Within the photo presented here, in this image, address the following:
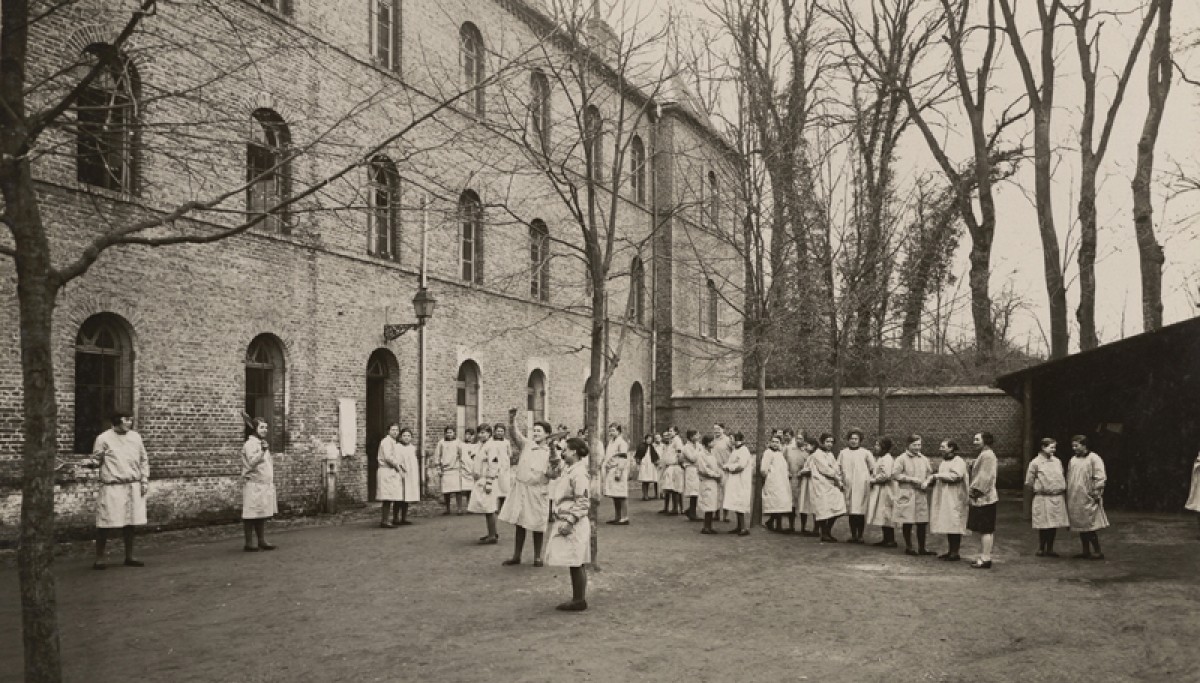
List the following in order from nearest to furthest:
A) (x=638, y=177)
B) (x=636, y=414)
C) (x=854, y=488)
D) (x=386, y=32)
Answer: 1. (x=854, y=488)
2. (x=386, y=32)
3. (x=636, y=414)
4. (x=638, y=177)

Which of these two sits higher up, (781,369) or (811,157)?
(811,157)

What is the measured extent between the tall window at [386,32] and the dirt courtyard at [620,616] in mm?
11100

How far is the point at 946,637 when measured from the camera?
788cm

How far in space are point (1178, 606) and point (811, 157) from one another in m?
13.2

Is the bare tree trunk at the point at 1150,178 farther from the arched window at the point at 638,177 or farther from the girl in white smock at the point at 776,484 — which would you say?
the arched window at the point at 638,177

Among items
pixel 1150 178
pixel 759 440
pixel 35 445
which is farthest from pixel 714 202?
pixel 1150 178

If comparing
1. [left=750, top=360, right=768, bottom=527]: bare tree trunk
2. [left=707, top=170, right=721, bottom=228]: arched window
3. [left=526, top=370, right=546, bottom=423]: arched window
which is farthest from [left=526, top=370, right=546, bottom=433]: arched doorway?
[left=750, top=360, right=768, bottom=527]: bare tree trunk

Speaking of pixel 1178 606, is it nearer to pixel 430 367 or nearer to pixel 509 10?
pixel 430 367

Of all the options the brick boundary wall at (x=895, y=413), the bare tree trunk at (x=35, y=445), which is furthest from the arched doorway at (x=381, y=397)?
the bare tree trunk at (x=35, y=445)

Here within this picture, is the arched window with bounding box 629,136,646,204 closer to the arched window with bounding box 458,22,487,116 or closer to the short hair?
the arched window with bounding box 458,22,487,116

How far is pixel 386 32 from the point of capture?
19938mm

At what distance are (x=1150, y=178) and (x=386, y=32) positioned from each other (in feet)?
62.6

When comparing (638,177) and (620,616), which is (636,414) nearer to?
(638,177)

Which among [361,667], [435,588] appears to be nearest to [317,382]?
[435,588]
